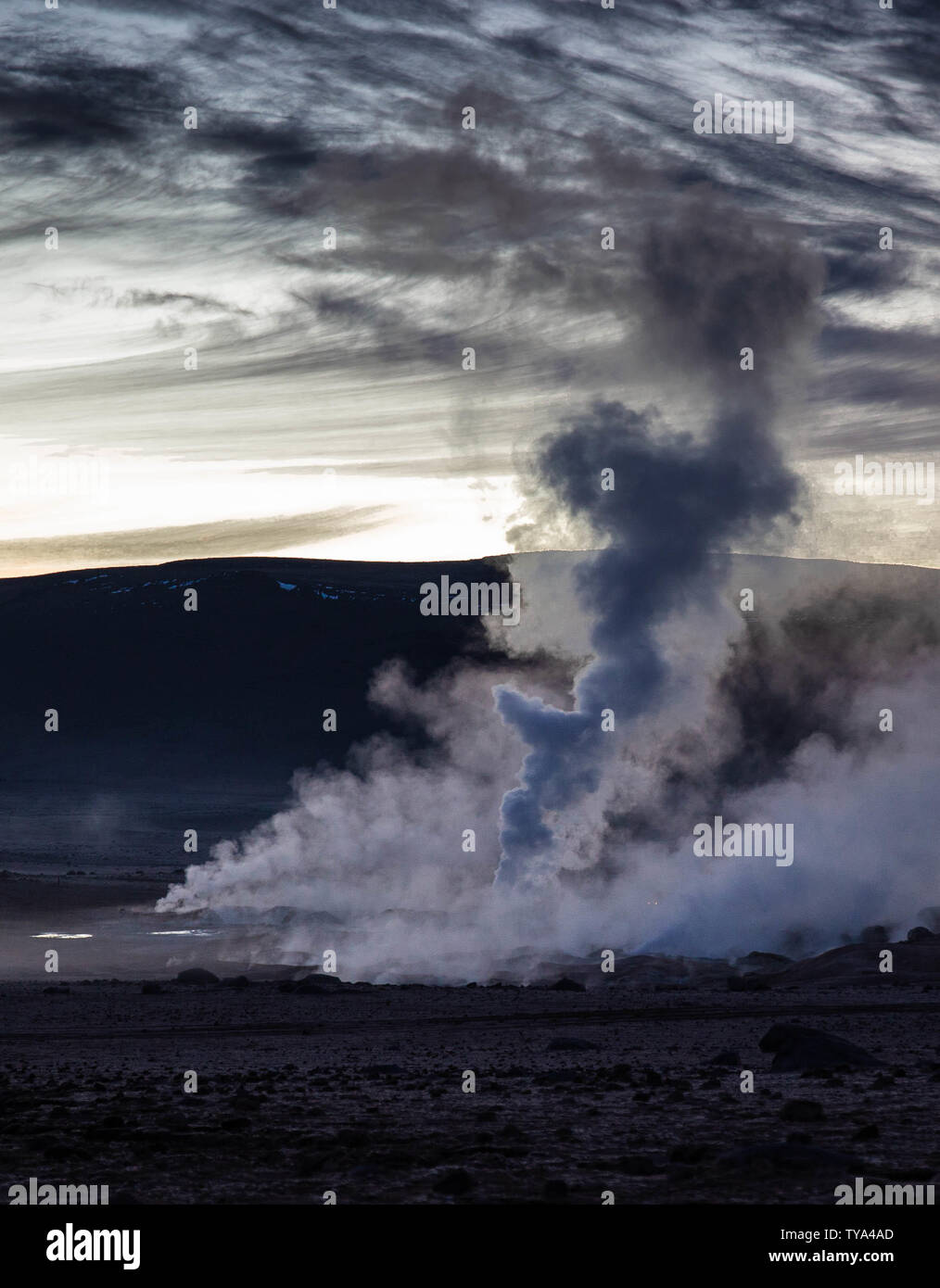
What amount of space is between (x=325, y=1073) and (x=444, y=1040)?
5.46 metres

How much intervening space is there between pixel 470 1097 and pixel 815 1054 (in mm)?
5861

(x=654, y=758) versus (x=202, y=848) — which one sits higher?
(x=654, y=758)

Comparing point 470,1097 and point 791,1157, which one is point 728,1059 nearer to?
point 470,1097

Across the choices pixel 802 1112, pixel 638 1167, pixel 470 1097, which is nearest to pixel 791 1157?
pixel 638 1167

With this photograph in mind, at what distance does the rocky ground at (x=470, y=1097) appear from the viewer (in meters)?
14.5

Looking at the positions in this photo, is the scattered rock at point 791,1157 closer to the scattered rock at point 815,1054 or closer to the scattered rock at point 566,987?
the scattered rock at point 815,1054

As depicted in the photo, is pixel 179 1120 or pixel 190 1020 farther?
pixel 190 1020

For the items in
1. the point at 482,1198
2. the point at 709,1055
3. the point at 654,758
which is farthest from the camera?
the point at 654,758

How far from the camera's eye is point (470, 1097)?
20344mm

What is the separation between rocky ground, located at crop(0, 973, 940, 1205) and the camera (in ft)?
47.7

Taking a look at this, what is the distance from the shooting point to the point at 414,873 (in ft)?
219

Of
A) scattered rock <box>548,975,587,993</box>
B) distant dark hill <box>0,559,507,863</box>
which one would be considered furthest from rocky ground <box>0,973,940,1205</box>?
distant dark hill <box>0,559,507,863</box>
